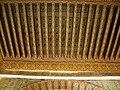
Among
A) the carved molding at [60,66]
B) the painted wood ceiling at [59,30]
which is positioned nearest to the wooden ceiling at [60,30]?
the painted wood ceiling at [59,30]

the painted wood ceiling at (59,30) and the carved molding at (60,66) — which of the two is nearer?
the painted wood ceiling at (59,30)

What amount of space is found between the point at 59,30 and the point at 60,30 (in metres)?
0.02

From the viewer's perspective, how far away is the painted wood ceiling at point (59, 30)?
414cm

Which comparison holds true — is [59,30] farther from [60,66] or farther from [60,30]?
[60,66]

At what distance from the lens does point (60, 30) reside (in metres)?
4.37

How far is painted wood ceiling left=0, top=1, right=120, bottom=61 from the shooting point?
414 cm

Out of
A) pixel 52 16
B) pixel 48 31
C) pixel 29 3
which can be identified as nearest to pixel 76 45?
pixel 48 31

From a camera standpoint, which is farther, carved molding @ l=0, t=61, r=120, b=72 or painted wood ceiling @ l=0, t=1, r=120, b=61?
carved molding @ l=0, t=61, r=120, b=72

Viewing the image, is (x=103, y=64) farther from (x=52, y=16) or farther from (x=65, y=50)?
(x=52, y=16)

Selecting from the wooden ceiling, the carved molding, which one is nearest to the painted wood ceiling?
the wooden ceiling

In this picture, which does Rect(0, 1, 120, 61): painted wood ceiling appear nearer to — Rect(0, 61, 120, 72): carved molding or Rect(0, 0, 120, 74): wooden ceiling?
Rect(0, 0, 120, 74): wooden ceiling

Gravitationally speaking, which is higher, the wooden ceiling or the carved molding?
the wooden ceiling

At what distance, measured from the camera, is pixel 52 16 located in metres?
4.16

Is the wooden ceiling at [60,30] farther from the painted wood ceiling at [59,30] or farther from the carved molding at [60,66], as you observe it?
the carved molding at [60,66]
